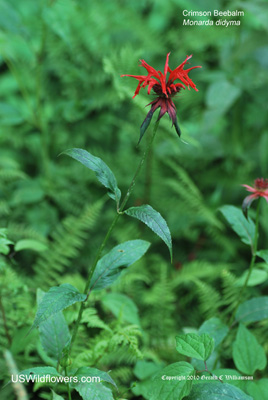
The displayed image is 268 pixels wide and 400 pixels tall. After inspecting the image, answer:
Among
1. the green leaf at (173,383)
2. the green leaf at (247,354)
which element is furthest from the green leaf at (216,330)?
the green leaf at (173,383)

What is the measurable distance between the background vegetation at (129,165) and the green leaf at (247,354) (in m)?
0.38

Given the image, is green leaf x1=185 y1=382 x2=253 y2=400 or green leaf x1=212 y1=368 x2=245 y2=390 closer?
green leaf x1=185 y1=382 x2=253 y2=400

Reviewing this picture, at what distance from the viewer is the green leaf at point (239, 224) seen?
1380 mm

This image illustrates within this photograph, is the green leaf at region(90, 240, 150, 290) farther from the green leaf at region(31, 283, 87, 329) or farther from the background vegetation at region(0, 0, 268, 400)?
the background vegetation at region(0, 0, 268, 400)

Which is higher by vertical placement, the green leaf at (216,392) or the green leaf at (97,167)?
the green leaf at (97,167)

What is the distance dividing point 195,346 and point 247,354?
31cm

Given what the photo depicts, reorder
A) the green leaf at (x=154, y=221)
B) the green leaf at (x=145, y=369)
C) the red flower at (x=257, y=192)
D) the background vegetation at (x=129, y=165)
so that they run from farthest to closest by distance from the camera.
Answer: the background vegetation at (x=129, y=165)
the green leaf at (x=145, y=369)
the red flower at (x=257, y=192)
the green leaf at (x=154, y=221)

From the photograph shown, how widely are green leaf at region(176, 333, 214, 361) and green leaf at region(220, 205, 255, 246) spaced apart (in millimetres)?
407

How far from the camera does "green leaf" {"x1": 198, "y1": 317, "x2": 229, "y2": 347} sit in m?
1.36

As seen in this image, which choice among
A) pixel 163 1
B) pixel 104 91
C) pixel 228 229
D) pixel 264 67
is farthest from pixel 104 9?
pixel 228 229

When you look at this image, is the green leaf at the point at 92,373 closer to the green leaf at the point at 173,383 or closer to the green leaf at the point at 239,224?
the green leaf at the point at 173,383

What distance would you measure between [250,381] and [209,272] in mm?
861

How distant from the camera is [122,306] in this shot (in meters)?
1.58

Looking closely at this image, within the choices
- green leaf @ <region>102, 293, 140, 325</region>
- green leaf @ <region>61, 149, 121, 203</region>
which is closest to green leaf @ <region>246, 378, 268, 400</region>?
green leaf @ <region>102, 293, 140, 325</region>
